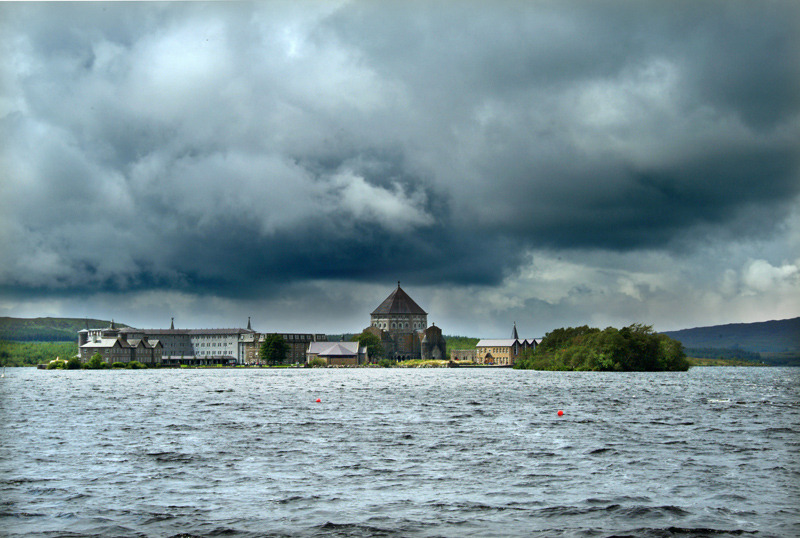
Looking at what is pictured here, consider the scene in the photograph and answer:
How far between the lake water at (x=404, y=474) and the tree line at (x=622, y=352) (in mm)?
91090

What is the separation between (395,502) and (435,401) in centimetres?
4232

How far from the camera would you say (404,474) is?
2609cm

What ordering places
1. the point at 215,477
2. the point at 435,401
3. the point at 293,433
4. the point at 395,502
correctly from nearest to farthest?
1. the point at 395,502
2. the point at 215,477
3. the point at 293,433
4. the point at 435,401

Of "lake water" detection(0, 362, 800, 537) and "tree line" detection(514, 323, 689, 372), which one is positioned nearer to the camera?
"lake water" detection(0, 362, 800, 537)

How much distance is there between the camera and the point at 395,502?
21.7m

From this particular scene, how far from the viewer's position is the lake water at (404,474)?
19.3m

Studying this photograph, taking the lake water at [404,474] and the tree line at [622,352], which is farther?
the tree line at [622,352]

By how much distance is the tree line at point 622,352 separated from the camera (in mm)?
139625

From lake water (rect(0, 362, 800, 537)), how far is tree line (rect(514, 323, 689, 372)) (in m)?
91.1

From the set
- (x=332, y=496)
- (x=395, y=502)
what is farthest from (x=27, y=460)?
(x=395, y=502)

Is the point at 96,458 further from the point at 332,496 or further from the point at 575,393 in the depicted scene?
the point at 575,393

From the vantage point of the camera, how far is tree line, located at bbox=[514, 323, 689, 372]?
139625 millimetres

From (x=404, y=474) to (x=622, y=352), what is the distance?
399 ft

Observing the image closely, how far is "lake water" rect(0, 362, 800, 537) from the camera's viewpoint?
1933 cm
